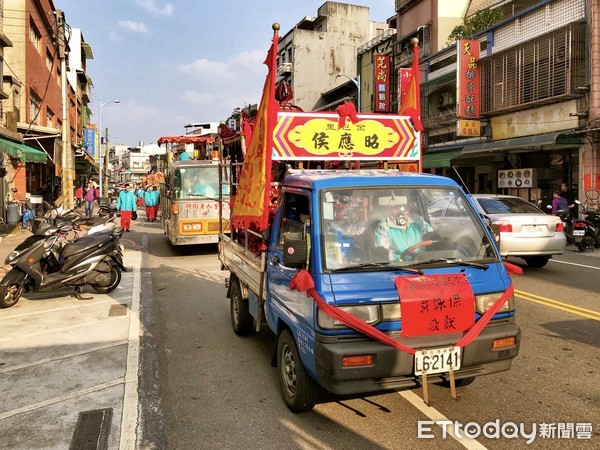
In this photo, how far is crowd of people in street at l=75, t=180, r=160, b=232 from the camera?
1698 centimetres

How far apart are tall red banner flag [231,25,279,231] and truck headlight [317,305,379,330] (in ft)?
4.47

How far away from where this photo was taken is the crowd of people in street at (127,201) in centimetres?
1698

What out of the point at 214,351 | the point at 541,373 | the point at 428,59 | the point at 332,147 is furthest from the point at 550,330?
the point at 428,59

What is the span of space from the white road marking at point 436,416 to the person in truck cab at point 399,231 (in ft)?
4.13

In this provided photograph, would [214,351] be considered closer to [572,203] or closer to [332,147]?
[332,147]

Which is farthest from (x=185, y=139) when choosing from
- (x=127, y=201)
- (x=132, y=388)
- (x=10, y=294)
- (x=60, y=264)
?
(x=132, y=388)

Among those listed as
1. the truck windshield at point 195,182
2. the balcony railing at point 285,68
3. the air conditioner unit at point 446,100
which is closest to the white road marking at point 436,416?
the truck windshield at point 195,182

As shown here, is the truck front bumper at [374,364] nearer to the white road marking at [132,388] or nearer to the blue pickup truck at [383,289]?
the blue pickup truck at [383,289]

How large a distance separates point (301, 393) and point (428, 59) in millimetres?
25317

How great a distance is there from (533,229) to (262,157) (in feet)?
23.4

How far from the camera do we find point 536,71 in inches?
744

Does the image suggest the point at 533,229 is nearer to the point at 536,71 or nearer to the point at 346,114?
the point at 346,114

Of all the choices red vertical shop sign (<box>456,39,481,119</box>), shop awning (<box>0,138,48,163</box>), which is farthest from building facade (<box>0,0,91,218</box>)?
red vertical shop sign (<box>456,39,481,119</box>)

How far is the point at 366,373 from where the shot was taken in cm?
317
